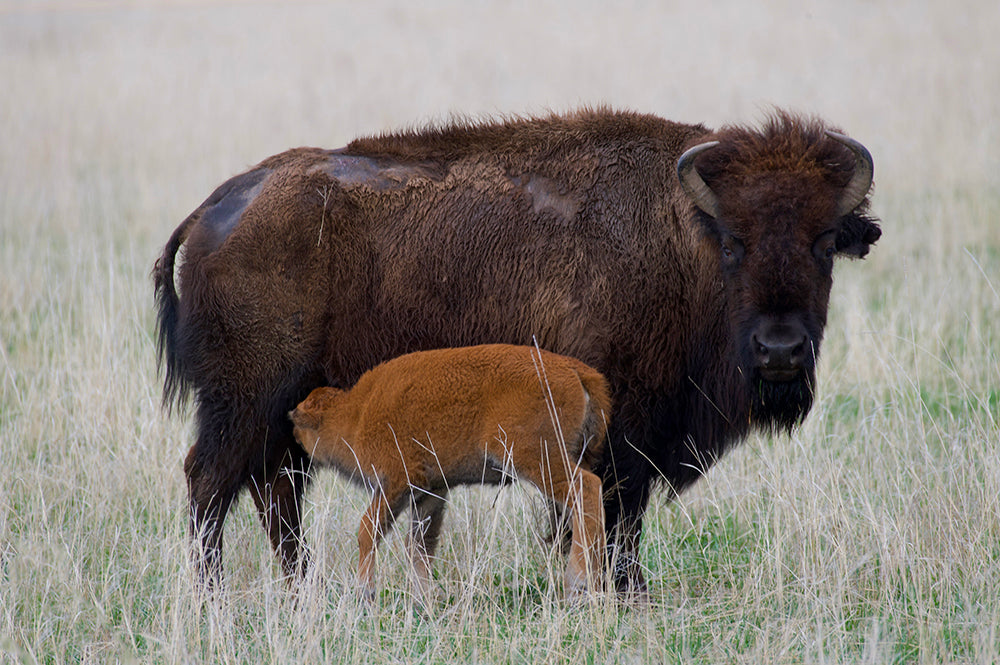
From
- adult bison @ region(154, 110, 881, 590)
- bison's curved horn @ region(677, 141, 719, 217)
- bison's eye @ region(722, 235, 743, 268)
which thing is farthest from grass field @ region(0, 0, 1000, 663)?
bison's curved horn @ region(677, 141, 719, 217)

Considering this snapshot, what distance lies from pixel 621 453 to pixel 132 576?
2.29 meters

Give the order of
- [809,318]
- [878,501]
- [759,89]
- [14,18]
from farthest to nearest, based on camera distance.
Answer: [14,18] → [759,89] → [878,501] → [809,318]

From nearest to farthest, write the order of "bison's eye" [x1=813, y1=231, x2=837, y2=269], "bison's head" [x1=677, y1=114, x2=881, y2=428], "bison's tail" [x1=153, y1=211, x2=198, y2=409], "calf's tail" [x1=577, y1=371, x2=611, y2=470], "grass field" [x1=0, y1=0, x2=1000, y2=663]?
"grass field" [x1=0, y1=0, x2=1000, y2=663]
"calf's tail" [x1=577, y1=371, x2=611, y2=470]
"bison's head" [x1=677, y1=114, x2=881, y2=428]
"bison's eye" [x1=813, y1=231, x2=837, y2=269]
"bison's tail" [x1=153, y1=211, x2=198, y2=409]

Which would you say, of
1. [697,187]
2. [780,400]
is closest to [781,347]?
[780,400]

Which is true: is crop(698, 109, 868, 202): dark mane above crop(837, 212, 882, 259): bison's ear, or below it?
above

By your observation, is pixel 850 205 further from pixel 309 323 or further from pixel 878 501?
pixel 309 323

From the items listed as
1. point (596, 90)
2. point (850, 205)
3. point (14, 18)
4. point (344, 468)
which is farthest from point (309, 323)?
point (14, 18)

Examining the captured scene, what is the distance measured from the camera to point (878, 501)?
526cm

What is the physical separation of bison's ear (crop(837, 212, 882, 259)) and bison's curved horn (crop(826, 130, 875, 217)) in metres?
0.12

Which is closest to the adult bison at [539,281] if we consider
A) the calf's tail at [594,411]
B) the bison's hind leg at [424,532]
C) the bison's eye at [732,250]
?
the bison's eye at [732,250]

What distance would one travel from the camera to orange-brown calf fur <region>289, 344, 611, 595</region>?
4141mm

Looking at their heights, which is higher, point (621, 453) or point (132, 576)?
point (621, 453)

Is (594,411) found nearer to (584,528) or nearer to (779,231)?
(584,528)

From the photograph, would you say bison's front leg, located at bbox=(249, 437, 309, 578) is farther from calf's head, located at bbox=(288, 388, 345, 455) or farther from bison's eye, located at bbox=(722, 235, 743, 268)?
bison's eye, located at bbox=(722, 235, 743, 268)
